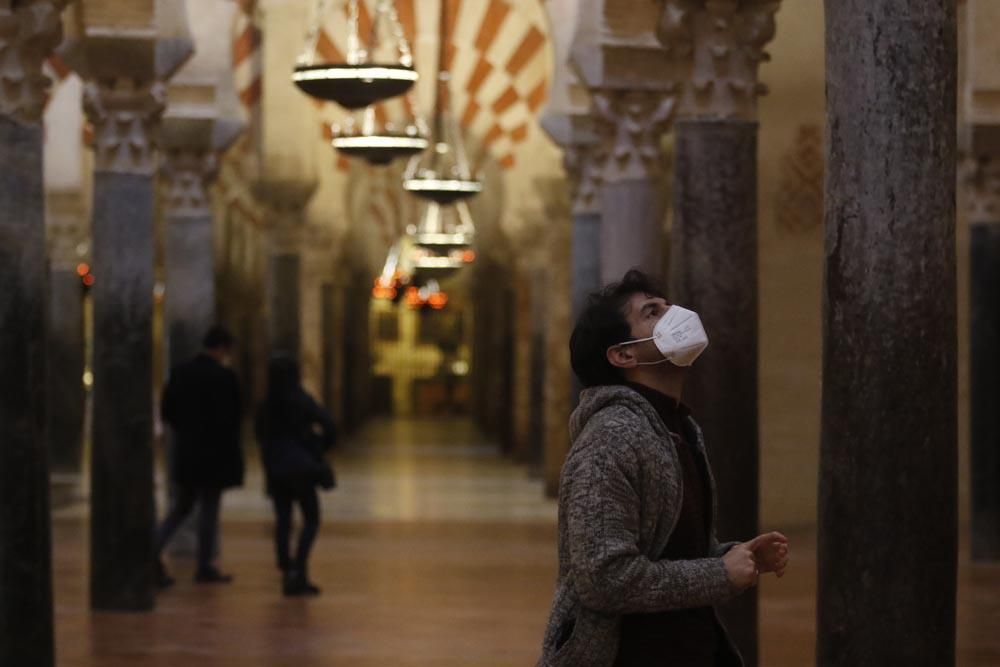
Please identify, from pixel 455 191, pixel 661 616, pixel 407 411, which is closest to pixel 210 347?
pixel 455 191

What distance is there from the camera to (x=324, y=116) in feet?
73.7

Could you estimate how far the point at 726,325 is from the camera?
23.7 ft

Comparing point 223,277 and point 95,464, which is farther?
point 223,277

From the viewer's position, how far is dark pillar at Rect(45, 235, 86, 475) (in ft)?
60.9

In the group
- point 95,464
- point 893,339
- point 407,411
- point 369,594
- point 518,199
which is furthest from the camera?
point 407,411

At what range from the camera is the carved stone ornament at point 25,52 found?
22.9 feet

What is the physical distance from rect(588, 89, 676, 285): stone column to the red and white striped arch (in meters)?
7.12

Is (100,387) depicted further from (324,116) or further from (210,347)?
(324,116)

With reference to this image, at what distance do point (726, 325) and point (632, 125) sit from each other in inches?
145

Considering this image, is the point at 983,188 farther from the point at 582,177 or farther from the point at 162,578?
the point at 162,578

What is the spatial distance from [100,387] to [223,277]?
1811 cm

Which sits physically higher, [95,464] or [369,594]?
[95,464]

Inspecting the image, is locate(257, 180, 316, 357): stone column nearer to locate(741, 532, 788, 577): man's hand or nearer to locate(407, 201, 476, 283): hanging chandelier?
locate(407, 201, 476, 283): hanging chandelier

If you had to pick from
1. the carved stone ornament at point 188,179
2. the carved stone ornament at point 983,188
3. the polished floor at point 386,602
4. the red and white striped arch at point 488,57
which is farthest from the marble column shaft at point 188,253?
the red and white striped arch at point 488,57
